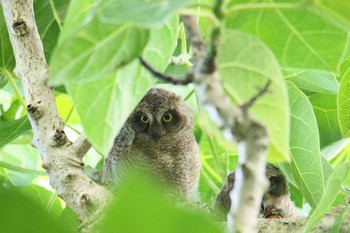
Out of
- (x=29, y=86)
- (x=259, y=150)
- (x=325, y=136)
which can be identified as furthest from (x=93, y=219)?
(x=325, y=136)

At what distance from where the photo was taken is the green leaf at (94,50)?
525mm

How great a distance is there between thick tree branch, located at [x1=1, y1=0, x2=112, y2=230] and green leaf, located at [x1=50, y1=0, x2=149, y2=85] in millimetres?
373

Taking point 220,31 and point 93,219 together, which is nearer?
point 220,31

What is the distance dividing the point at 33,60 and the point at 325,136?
2.22 ft

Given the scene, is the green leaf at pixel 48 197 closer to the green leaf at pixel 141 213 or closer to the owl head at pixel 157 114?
the owl head at pixel 157 114

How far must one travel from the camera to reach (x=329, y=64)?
0.60m

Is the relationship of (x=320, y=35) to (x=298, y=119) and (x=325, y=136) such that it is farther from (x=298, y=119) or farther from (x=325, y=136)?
(x=325, y=136)

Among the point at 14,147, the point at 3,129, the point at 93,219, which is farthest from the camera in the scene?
the point at 14,147

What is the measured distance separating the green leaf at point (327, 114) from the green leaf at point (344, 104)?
17 cm

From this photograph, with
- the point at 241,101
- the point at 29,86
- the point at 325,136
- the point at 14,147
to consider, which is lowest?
the point at 14,147

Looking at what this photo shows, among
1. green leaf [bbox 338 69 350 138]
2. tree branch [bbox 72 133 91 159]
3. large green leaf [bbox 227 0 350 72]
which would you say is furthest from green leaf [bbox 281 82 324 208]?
large green leaf [bbox 227 0 350 72]

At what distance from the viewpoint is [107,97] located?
64 cm

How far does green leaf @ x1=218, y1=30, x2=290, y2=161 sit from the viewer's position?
539 mm

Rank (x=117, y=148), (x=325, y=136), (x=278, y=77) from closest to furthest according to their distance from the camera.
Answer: (x=278, y=77)
(x=325, y=136)
(x=117, y=148)
